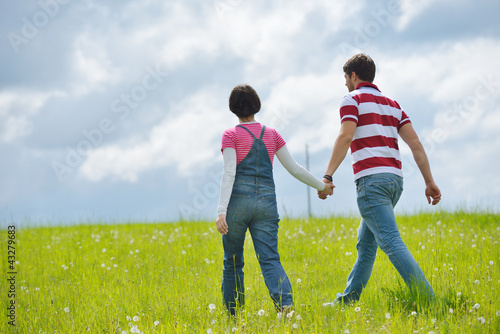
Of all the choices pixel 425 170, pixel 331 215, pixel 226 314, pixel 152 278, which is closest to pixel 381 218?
pixel 425 170

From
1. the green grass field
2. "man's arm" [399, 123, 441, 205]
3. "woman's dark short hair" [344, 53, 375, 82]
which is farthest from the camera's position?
"man's arm" [399, 123, 441, 205]

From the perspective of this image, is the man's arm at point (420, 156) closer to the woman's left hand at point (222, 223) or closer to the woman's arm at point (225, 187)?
the woman's arm at point (225, 187)

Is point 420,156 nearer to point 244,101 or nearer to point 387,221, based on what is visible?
point 387,221

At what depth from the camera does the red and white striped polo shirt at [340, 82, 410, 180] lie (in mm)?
5004

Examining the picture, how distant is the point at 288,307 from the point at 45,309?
416cm

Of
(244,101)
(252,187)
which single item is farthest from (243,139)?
(252,187)

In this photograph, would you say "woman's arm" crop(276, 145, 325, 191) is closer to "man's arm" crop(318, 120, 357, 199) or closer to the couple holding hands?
the couple holding hands

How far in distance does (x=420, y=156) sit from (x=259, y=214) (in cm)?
218

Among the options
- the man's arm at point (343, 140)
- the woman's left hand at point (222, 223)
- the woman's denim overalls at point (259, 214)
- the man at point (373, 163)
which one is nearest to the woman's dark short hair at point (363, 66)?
the man at point (373, 163)

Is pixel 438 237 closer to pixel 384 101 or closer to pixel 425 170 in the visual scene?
pixel 425 170

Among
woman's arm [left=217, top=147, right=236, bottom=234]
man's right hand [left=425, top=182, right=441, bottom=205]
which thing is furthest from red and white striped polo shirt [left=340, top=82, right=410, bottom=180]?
woman's arm [left=217, top=147, right=236, bottom=234]

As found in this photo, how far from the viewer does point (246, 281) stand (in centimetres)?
710

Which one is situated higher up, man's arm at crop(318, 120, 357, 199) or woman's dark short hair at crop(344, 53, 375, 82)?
woman's dark short hair at crop(344, 53, 375, 82)

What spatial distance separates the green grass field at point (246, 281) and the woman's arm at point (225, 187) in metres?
0.96
